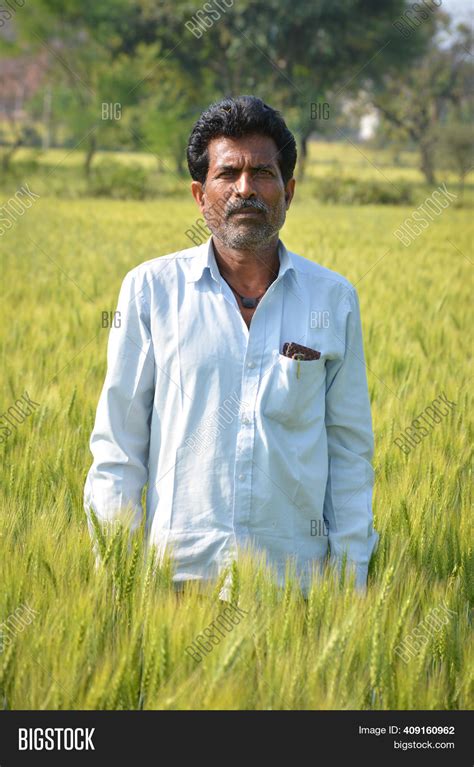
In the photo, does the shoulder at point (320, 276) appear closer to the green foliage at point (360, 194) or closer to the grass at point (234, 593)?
the grass at point (234, 593)

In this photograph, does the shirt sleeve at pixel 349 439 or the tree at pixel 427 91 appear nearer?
the shirt sleeve at pixel 349 439

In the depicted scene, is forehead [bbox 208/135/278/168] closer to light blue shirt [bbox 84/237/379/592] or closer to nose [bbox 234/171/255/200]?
nose [bbox 234/171/255/200]

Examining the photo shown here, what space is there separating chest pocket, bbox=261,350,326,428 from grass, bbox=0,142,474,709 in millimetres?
375

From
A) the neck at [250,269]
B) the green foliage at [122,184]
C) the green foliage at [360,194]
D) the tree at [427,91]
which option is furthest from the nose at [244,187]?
the tree at [427,91]

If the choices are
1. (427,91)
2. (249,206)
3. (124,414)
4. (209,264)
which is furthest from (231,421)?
(427,91)

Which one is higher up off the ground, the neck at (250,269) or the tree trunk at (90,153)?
the tree trunk at (90,153)

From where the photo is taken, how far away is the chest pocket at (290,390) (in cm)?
199

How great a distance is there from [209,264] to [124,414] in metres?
0.39

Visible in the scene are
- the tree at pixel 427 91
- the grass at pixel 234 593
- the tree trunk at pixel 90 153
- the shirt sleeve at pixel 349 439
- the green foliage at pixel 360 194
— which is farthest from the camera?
the tree at pixel 427 91

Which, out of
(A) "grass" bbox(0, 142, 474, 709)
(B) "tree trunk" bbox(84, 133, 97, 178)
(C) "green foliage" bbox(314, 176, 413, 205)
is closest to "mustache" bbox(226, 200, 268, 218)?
(A) "grass" bbox(0, 142, 474, 709)

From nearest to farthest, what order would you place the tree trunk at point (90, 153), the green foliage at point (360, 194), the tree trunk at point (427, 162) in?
the green foliage at point (360, 194), the tree trunk at point (90, 153), the tree trunk at point (427, 162)

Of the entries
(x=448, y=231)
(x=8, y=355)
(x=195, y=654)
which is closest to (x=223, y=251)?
(x=195, y=654)

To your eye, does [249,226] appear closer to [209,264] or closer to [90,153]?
[209,264]
